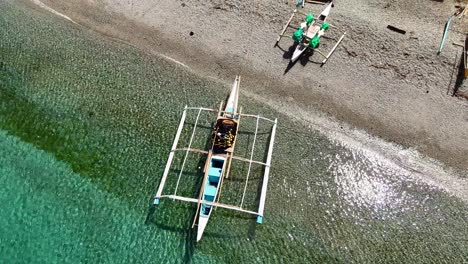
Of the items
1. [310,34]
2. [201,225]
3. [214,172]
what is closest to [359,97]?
[310,34]

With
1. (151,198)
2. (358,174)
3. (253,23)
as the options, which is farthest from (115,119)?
(358,174)

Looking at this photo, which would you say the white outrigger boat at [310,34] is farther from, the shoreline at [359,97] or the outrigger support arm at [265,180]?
the outrigger support arm at [265,180]

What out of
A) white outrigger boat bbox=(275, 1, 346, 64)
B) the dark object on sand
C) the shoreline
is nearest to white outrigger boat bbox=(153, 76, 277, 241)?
the shoreline

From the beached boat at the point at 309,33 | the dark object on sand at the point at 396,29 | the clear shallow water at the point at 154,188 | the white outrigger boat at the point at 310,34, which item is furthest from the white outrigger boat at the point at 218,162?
the dark object on sand at the point at 396,29

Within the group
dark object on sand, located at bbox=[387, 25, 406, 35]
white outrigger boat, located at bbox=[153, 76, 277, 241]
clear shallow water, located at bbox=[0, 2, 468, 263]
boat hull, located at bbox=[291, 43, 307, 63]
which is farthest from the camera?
dark object on sand, located at bbox=[387, 25, 406, 35]

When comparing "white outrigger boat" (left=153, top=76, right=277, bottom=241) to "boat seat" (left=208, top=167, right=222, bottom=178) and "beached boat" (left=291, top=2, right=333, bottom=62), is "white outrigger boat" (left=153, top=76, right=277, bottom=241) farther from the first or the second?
"beached boat" (left=291, top=2, right=333, bottom=62)

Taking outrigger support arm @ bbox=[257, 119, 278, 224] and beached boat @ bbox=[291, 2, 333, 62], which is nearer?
outrigger support arm @ bbox=[257, 119, 278, 224]
